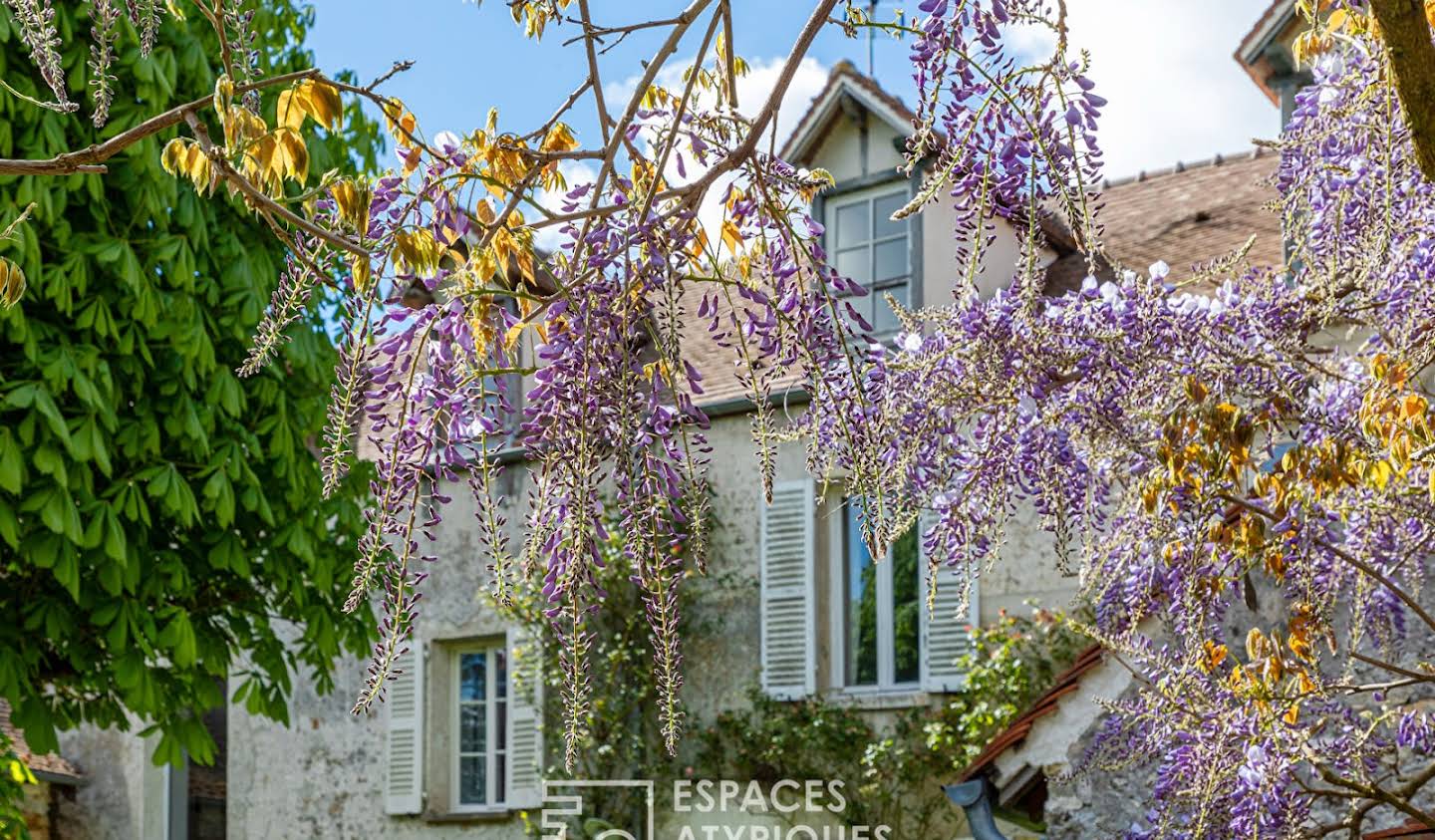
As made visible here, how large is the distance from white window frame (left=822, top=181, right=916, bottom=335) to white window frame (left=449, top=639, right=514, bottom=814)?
128 inches

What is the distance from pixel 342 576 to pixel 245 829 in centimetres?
491

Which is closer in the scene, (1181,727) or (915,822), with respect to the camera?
(1181,727)

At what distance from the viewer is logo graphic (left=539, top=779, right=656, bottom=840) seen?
10172mm

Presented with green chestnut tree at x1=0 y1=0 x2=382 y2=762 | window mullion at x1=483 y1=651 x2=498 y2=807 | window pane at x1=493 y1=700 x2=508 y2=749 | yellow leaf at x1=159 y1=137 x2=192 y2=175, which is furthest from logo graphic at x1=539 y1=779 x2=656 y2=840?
yellow leaf at x1=159 y1=137 x2=192 y2=175

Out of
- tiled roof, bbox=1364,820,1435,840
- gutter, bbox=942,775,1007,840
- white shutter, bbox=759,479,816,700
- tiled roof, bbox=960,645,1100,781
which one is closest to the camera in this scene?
tiled roof, bbox=1364,820,1435,840

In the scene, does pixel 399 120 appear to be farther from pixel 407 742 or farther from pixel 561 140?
pixel 407 742

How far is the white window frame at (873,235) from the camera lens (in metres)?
10.2

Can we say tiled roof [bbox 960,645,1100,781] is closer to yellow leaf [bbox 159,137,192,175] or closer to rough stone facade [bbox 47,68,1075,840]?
rough stone facade [bbox 47,68,1075,840]

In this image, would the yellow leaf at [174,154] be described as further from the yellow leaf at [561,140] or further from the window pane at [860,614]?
the window pane at [860,614]

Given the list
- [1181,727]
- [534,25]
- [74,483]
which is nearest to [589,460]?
[534,25]

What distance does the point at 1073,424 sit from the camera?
16.1ft

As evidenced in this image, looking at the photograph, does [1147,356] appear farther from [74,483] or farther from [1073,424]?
[74,483]

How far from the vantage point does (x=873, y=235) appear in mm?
10477

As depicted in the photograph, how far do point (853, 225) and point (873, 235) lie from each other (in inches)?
7.5
